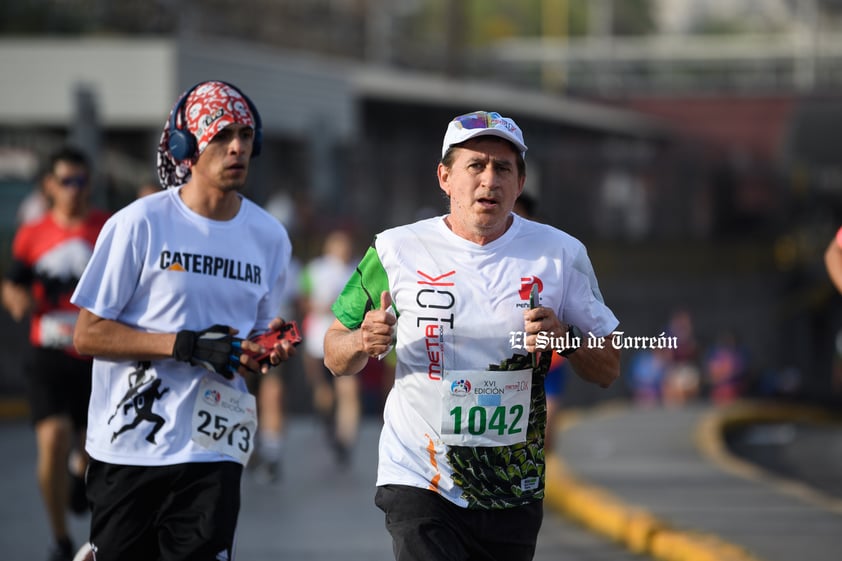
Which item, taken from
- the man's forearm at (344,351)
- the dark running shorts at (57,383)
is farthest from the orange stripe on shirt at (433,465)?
the dark running shorts at (57,383)

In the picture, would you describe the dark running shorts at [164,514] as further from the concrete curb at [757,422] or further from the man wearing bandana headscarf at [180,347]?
the concrete curb at [757,422]

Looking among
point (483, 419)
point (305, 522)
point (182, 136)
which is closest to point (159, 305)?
point (182, 136)

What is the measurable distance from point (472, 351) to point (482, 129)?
2.31ft

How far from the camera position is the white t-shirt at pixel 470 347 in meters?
4.87

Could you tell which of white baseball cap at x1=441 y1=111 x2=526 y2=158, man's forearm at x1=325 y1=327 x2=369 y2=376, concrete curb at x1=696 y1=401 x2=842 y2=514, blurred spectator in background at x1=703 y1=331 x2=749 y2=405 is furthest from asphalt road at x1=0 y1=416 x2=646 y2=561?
blurred spectator in background at x1=703 y1=331 x2=749 y2=405

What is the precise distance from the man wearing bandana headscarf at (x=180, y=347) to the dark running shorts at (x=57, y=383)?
9.05 ft

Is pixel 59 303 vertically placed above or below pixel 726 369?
below

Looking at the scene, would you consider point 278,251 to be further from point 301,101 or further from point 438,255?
point 301,101

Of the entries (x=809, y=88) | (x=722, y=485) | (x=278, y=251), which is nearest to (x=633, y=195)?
(x=722, y=485)

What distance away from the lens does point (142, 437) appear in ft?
18.0

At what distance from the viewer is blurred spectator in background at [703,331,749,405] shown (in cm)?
2477

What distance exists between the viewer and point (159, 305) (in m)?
5.57

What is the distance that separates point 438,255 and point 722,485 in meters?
7.81

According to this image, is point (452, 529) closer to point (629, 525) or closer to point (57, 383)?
point (57, 383)
